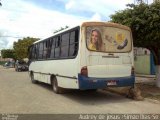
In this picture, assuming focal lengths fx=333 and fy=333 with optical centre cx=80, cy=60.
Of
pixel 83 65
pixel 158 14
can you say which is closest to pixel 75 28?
pixel 83 65

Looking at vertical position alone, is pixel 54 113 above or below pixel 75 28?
below

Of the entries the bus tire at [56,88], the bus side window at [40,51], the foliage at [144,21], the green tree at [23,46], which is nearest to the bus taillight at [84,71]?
the bus tire at [56,88]

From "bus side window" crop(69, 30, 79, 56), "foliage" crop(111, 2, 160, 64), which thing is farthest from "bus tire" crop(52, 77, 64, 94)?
"foliage" crop(111, 2, 160, 64)

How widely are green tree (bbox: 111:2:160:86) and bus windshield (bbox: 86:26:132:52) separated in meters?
1.74

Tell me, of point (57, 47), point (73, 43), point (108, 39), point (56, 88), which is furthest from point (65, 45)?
point (56, 88)

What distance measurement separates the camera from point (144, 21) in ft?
49.9

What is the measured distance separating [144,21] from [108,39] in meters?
2.90

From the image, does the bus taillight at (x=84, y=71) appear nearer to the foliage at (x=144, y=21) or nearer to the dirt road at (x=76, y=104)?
the dirt road at (x=76, y=104)

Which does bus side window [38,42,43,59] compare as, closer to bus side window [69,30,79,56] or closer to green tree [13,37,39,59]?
bus side window [69,30,79,56]

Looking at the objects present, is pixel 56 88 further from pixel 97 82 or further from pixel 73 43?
Answer: pixel 97 82

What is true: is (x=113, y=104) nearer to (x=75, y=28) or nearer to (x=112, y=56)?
(x=112, y=56)

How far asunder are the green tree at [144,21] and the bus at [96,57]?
1.74 meters

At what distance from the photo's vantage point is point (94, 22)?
1298 cm

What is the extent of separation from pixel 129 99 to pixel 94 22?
3.41 m
